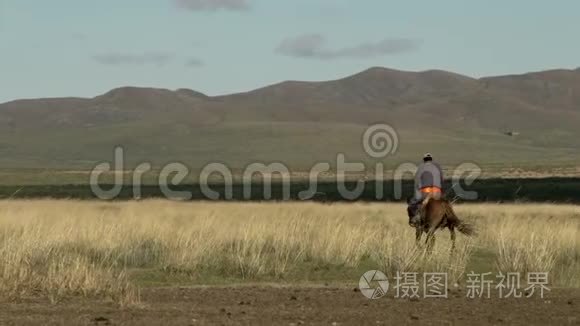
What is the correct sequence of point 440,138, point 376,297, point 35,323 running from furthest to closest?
point 440,138
point 376,297
point 35,323

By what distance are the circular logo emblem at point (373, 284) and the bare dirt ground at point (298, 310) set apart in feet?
0.57

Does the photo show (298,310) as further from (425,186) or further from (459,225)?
(425,186)

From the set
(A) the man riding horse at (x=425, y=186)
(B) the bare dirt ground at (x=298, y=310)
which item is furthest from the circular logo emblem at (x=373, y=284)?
(A) the man riding horse at (x=425, y=186)

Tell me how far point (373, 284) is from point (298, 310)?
2.90m

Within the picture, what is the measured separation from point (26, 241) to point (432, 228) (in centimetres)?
618

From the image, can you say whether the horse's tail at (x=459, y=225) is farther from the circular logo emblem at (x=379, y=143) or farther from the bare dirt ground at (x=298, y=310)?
the circular logo emblem at (x=379, y=143)

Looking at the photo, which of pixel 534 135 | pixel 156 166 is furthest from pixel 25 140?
pixel 534 135

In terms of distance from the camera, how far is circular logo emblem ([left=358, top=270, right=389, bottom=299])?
46.1ft

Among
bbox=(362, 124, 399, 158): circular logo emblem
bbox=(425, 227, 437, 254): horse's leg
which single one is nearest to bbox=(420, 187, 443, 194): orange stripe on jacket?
bbox=(425, 227, 437, 254): horse's leg

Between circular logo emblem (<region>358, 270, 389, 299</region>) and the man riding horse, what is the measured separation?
199 centimetres

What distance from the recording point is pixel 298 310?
492 inches

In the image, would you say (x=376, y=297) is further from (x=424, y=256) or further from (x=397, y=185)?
(x=397, y=185)

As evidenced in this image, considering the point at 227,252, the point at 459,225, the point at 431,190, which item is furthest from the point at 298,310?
the point at 227,252

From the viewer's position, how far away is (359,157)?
128 meters
